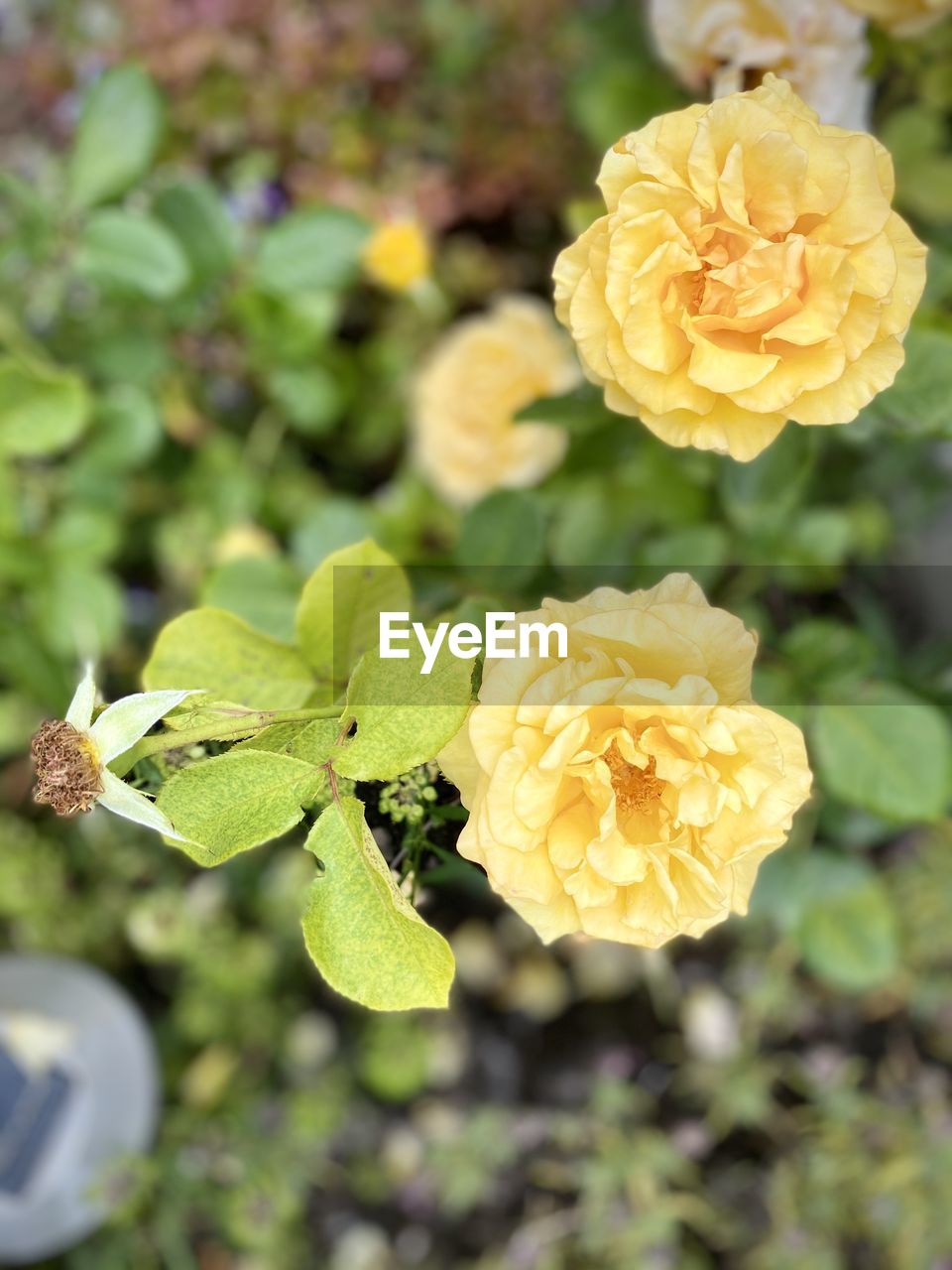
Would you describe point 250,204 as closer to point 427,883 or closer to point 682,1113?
point 427,883

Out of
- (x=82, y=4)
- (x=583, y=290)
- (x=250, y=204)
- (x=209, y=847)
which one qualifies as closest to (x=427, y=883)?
(x=209, y=847)

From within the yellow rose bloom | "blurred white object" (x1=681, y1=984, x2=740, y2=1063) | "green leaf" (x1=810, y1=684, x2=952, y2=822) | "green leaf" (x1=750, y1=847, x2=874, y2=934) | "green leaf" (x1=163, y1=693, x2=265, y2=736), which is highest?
"green leaf" (x1=163, y1=693, x2=265, y2=736)

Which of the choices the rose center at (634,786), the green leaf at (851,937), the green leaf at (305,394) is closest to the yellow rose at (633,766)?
the rose center at (634,786)

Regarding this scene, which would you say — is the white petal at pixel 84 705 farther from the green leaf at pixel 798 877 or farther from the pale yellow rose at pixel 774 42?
the green leaf at pixel 798 877

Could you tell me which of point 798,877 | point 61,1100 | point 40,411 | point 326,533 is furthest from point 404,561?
point 61,1100

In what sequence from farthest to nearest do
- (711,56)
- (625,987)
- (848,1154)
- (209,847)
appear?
1. (625,987)
2. (848,1154)
3. (711,56)
4. (209,847)

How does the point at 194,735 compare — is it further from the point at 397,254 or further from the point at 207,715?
the point at 397,254

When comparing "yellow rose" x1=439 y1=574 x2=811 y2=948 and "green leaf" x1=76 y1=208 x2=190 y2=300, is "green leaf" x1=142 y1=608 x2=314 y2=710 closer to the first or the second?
"yellow rose" x1=439 y1=574 x2=811 y2=948

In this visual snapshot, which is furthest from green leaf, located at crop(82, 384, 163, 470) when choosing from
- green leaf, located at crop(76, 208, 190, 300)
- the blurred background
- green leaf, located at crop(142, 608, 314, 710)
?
green leaf, located at crop(142, 608, 314, 710)

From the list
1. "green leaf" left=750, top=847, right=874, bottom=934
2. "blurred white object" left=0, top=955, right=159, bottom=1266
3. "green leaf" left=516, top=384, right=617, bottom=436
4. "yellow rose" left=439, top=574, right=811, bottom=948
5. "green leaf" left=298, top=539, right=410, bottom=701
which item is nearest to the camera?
"yellow rose" left=439, top=574, right=811, bottom=948
